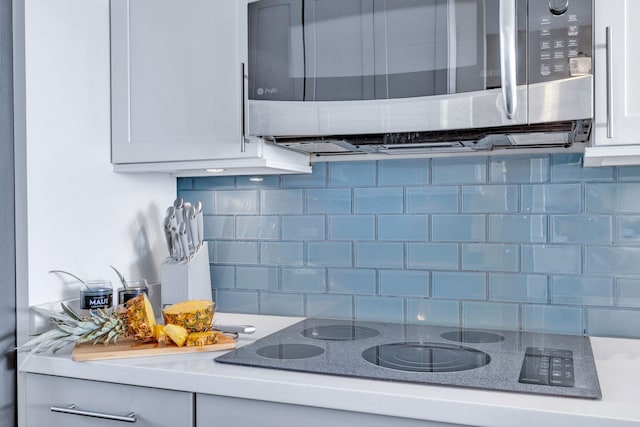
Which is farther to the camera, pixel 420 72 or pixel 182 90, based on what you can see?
pixel 182 90

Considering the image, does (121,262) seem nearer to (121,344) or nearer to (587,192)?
(121,344)

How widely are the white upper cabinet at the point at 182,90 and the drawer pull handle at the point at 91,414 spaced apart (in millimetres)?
699

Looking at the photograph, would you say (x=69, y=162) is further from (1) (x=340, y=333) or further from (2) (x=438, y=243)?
(2) (x=438, y=243)

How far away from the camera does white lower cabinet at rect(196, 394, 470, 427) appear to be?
1.18 m

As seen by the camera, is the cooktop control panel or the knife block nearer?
the cooktop control panel

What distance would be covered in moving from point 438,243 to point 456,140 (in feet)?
1.33

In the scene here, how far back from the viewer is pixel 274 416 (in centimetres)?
126

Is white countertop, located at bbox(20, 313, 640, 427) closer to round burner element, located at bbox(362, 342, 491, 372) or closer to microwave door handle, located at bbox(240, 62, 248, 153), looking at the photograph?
round burner element, located at bbox(362, 342, 491, 372)

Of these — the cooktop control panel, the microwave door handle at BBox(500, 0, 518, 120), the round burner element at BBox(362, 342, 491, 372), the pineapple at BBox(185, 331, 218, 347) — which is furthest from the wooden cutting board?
the microwave door handle at BBox(500, 0, 518, 120)

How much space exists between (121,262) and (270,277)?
483 mm

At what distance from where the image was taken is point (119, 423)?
1.40 m

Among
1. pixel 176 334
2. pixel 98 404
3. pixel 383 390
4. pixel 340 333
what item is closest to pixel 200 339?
pixel 176 334

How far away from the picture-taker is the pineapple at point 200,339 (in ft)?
4.94

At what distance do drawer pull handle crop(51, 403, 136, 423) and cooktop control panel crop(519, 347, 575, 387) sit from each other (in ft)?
2.87
